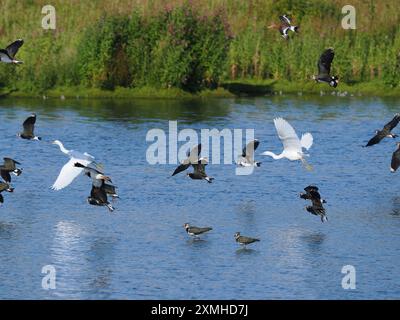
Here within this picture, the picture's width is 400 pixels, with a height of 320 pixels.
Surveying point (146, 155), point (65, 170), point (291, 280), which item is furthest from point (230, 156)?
point (291, 280)

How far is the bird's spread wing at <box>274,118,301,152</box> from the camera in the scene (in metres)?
29.1

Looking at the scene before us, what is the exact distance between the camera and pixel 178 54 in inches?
2148

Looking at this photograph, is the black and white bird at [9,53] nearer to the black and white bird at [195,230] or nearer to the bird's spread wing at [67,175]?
the bird's spread wing at [67,175]

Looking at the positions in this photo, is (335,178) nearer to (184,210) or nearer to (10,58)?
(184,210)

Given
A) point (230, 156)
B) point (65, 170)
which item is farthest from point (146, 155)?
point (65, 170)

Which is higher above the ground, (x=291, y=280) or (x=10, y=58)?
(x=10, y=58)

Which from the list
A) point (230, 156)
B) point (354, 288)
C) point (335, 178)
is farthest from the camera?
point (230, 156)

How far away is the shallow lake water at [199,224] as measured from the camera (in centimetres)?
2461

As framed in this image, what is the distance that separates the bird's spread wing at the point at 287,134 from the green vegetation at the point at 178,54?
24.4 meters

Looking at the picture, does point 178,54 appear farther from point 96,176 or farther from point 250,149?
point 96,176

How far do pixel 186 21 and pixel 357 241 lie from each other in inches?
1132

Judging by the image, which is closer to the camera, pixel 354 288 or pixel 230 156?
pixel 354 288

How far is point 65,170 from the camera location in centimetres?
2920
